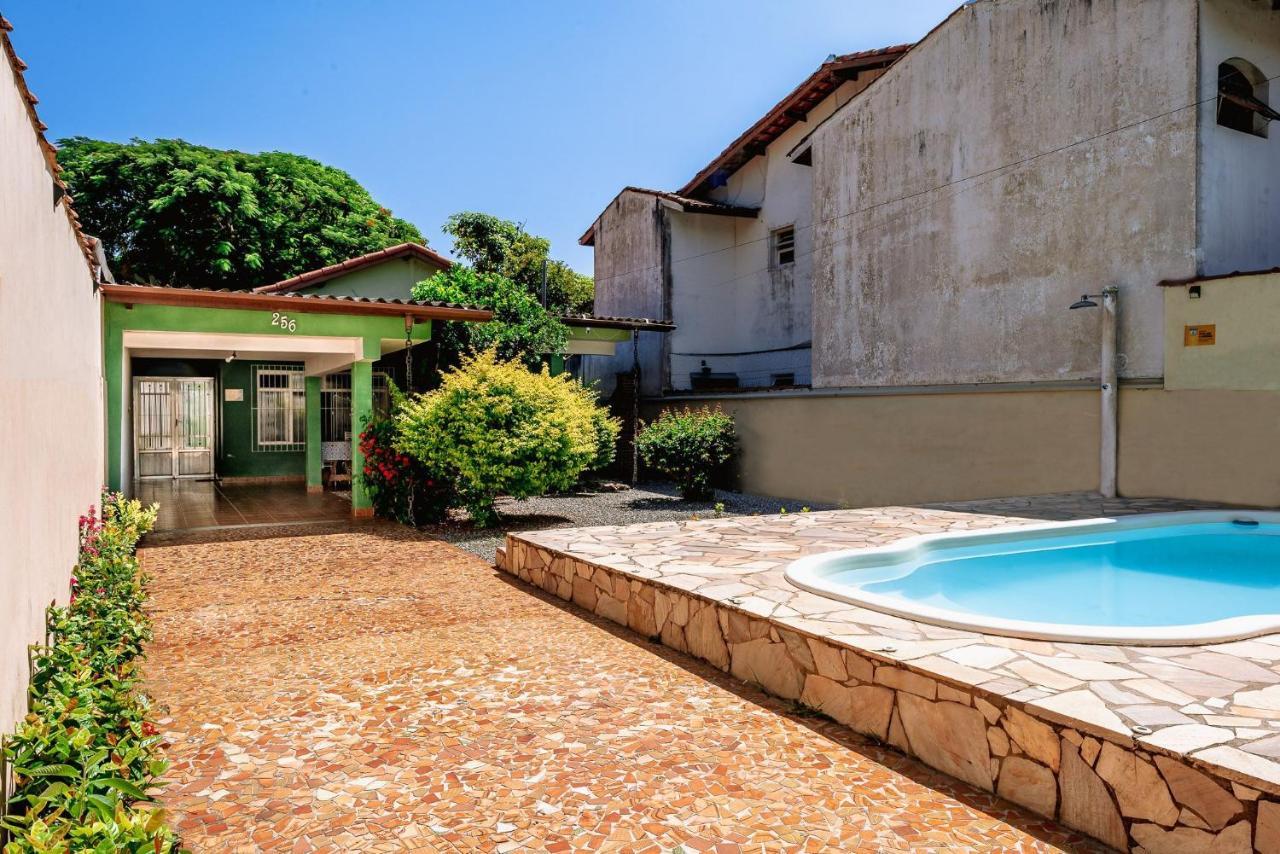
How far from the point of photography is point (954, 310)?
37.9 ft

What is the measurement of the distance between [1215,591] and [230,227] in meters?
25.0

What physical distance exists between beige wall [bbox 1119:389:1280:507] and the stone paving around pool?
5.52 meters

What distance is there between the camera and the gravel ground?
10.2 metres

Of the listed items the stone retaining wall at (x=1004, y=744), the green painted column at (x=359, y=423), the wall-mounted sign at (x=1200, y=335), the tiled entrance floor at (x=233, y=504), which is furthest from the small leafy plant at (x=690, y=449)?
the stone retaining wall at (x=1004, y=744)

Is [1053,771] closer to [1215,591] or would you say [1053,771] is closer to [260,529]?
[1215,591]

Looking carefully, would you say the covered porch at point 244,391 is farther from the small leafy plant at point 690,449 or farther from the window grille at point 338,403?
the small leafy plant at point 690,449

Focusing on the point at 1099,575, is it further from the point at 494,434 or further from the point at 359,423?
the point at 359,423

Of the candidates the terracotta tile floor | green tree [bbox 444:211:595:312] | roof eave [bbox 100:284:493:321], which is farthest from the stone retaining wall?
green tree [bbox 444:211:595:312]

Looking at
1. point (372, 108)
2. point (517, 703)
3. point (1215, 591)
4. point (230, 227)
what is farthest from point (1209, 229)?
point (230, 227)

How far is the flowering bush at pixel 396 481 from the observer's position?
10.9 meters

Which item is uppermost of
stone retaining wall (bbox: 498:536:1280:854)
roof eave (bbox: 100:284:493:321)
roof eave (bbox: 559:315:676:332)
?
roof eave (bbox: 559:315:676:332)

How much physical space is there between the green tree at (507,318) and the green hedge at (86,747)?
9450 millimetres

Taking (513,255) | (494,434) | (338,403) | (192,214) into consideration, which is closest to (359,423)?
(494,434)

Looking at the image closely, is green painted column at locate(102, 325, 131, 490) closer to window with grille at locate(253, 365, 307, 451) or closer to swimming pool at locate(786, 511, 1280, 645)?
window with grille at locate(253, 365, 307, 451)
